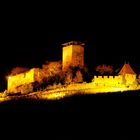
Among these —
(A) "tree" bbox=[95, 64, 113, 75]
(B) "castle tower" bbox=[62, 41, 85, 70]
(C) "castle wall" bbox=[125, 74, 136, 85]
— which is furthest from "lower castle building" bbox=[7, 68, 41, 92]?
(C) "castle wall" bbox=[125, 74, 136, 85]

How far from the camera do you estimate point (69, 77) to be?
5075 cm

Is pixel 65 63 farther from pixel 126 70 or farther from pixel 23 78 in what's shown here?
pixel 126 70

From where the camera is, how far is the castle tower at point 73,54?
55062 millimetres

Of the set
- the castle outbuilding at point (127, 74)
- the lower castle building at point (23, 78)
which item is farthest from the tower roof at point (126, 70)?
the lower castle building at point (23, 78)

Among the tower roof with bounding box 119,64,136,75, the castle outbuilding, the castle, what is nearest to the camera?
the castle outbuilding

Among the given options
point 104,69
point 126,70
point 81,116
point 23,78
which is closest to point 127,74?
point 126,70

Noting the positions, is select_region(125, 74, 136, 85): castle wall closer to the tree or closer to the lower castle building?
the tree

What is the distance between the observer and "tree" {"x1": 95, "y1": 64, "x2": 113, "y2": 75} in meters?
51.9

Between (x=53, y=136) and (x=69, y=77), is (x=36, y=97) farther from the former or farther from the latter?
(x=53, y=136)

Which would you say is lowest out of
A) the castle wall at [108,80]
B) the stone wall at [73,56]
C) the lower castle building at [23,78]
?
the castle wall at [108,80]

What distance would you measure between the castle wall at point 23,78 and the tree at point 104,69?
6.12 m

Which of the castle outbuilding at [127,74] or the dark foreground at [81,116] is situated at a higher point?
the castle outbuilding at [127,74]

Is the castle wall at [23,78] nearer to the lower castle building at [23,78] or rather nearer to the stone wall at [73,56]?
the lower castle building at [23,78]

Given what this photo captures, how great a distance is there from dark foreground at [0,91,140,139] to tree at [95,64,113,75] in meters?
10.3
